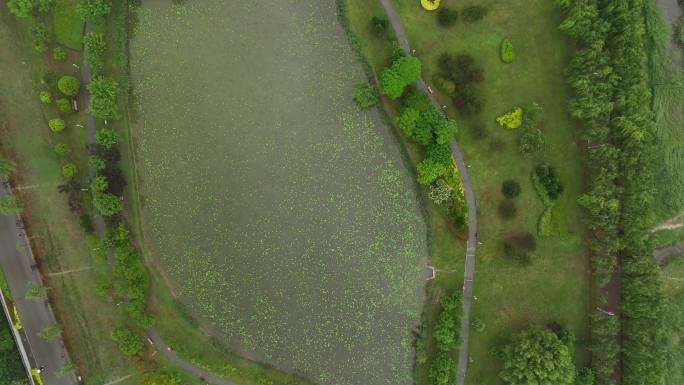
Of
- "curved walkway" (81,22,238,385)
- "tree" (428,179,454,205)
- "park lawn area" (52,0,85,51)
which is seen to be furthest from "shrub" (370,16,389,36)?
"park lawn area" (52,0,85,51)

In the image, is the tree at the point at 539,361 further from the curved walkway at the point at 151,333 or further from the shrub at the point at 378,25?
the shrub at the point at 378,25

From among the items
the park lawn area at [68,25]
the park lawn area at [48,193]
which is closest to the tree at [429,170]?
the park lawn area at [48,193]

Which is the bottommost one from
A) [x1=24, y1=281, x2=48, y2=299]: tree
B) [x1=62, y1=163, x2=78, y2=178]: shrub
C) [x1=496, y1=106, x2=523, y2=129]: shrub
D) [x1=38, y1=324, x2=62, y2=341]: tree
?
[x1=38, y1=324, x2=62, y2=341]: tree

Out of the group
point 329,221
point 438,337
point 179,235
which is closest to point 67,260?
point 179,235

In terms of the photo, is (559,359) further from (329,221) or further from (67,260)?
(67,260)

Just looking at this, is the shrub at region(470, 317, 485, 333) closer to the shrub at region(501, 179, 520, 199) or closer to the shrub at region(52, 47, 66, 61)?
the shrub at region(501, 179, 520, 199)

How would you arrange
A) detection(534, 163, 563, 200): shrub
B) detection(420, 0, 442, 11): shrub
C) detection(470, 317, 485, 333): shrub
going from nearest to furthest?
detection(470, 317, 485, 333): shrub
detection(534, 163, 563, 200): shrub
detection(420, 0, 442, 11): shrub
